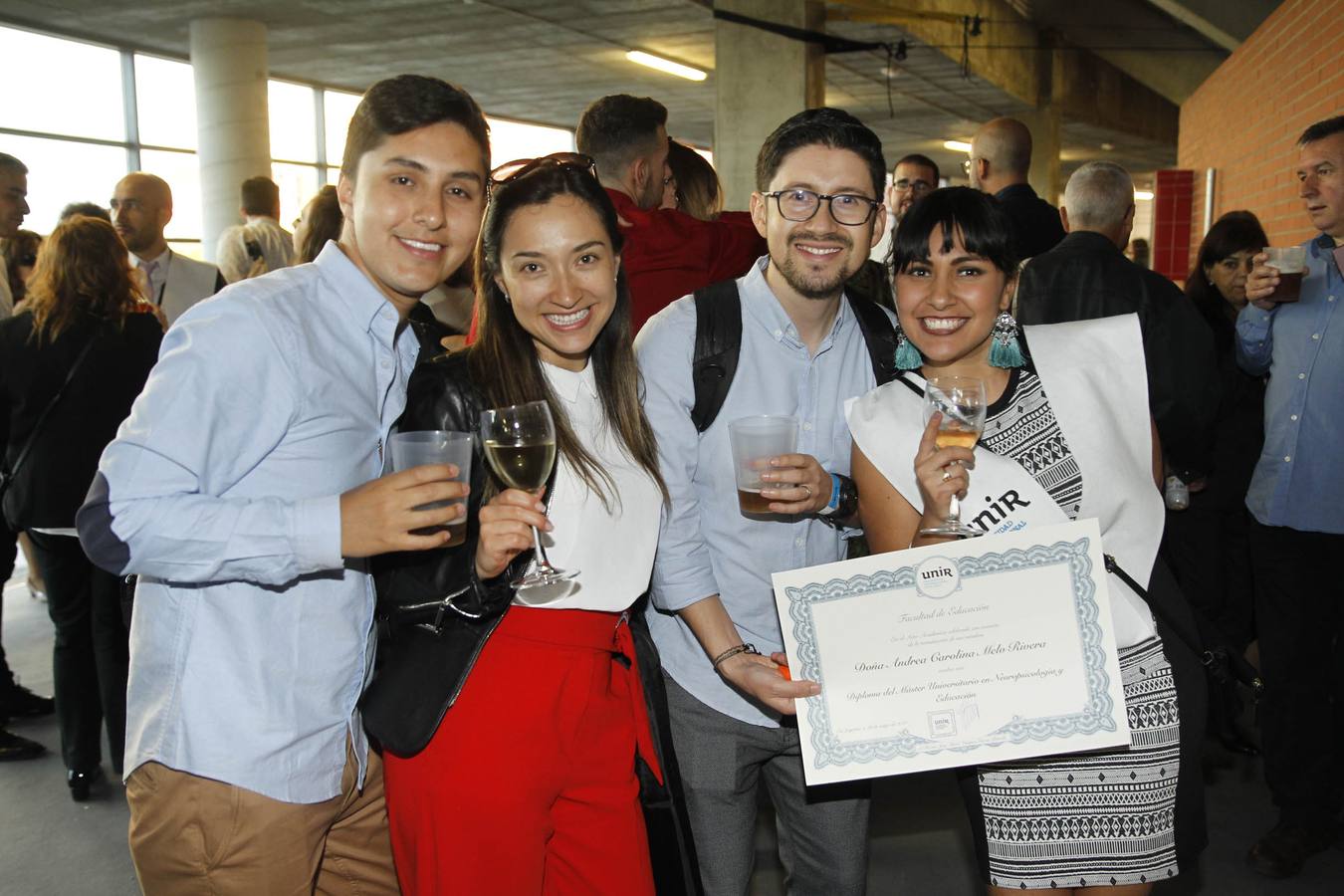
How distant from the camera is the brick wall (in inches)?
246

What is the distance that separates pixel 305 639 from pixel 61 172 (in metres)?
11.5

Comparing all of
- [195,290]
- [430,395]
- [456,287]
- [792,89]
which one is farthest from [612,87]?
[430,395]

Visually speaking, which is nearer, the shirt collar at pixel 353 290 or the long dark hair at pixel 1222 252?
the shirt collar at pixel 353 290

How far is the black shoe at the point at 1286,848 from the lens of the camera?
3.43 meters

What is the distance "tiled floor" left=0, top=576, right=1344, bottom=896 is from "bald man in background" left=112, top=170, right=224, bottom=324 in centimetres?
234

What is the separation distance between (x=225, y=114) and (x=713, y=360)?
34.0 feet

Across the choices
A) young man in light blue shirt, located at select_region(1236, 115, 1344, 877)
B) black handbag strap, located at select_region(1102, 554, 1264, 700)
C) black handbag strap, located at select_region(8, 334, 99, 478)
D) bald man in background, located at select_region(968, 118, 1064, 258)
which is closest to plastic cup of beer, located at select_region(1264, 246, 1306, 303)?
young man in light blue shirt, located at select_region(1236, 115, 1344, 877)

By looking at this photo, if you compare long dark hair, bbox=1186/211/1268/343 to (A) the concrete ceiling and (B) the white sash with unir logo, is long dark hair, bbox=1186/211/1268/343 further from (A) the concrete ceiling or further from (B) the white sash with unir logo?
(A) the concrete ceiling

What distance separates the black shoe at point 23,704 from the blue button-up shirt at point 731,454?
425cm

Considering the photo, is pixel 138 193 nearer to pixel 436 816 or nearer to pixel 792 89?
pixel 436 816

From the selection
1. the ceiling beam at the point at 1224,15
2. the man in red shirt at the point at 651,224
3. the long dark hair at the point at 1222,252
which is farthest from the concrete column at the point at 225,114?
the long dark hair at the point at 1222,252

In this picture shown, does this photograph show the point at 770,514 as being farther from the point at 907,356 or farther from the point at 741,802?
the point at 741,802

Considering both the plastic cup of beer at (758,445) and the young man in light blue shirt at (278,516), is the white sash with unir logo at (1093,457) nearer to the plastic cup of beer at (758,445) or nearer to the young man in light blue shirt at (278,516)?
the plastic cup of beer at (758,445)

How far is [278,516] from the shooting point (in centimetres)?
155
